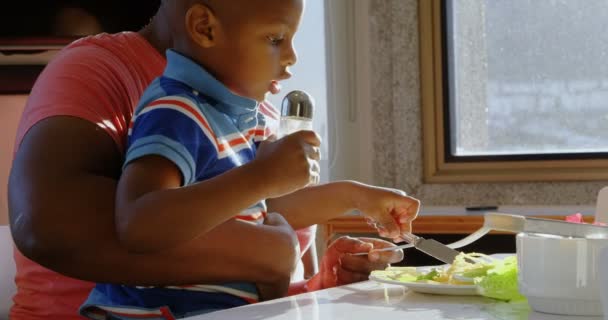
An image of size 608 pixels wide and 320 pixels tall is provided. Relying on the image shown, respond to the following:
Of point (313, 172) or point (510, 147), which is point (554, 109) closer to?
point (510, 147)

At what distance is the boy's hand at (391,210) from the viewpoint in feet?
4.33

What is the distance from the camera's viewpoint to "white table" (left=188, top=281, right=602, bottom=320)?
1.02 meters

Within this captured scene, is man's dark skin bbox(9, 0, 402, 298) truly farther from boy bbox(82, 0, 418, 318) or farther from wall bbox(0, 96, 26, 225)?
wall bbox(0, 96, 26, 225)

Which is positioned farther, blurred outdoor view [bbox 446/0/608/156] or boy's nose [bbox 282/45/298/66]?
blurred outdoor view [bbox 446/0/608/156]

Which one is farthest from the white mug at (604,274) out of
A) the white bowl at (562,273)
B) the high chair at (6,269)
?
the high chair at (6,269)

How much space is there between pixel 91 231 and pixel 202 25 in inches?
11.8

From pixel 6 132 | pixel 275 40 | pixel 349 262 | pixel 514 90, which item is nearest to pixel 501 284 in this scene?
pixel 349 262

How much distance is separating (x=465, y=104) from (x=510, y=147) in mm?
176

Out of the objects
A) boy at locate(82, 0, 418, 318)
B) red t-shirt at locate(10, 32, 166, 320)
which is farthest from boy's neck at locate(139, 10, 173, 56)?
boy at locate(82, 0, 418, 318)

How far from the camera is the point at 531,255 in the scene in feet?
3.30

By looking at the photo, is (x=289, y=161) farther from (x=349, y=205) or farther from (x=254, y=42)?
(x=349, y=205)

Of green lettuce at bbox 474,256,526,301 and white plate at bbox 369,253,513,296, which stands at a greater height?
green lettuce at bbox 474,256,526,301

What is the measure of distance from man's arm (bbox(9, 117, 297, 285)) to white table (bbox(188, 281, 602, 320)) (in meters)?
0.10

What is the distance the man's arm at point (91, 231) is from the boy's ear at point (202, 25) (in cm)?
19
